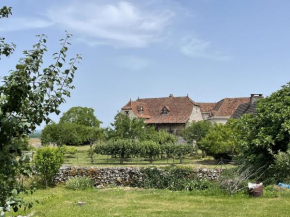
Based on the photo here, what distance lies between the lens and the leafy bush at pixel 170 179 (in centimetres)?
1670

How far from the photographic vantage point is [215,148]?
2803cm

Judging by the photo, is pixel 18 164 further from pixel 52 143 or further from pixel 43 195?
pixel 52 143

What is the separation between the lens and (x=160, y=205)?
12.7 meters

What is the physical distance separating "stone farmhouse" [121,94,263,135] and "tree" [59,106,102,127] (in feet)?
46.4

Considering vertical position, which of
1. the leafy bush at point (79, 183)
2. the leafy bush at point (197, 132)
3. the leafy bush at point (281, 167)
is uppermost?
the leafy bush at point (197, 132)

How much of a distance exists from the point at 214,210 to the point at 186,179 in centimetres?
586

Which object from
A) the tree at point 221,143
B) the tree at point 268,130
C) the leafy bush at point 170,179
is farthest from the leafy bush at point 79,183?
the tree at point 221,143

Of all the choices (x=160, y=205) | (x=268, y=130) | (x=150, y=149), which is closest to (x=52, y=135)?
(x=150, y=149)

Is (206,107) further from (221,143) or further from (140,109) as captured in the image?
(221,143)

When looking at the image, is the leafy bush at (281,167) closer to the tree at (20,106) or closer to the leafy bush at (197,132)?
the tree at (20,106)

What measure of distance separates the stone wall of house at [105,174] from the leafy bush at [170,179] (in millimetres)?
512

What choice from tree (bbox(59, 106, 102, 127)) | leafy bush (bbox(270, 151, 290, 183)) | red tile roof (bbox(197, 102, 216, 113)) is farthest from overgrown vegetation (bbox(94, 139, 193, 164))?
tree (bbox(59, 106, 102, 127))

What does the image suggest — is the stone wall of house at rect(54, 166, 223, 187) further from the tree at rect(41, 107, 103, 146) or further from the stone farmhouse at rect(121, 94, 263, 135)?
the stone farmhouse at rect(121, 94, 263, 135)

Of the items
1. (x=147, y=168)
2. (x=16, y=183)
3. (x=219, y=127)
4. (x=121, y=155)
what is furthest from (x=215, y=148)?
(x=16, y=183)
